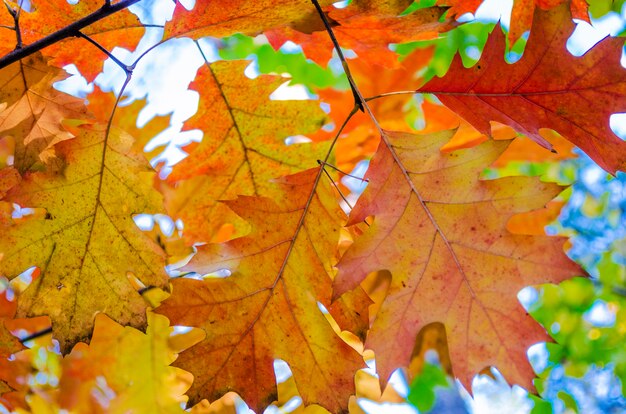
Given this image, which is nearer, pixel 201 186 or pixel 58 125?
pixel 58 125

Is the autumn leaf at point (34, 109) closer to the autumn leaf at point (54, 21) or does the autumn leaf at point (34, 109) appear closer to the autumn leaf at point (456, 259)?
the autumn leaf at point (54, 21)

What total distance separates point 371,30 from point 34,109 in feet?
2.50

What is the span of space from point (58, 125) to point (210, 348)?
0.58 metres

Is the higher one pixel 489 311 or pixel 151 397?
pixel 489 311

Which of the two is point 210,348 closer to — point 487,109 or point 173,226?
point 487,109

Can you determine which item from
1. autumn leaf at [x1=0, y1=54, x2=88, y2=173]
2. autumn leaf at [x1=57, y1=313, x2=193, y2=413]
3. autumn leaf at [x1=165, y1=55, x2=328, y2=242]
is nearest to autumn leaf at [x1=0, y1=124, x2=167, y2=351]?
autumn leaf at [x1=0, y1=54, x2=88, y2=173]

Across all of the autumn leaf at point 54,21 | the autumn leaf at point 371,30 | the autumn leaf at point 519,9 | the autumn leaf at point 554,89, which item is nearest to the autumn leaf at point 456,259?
the autumn leaf at point 554,89

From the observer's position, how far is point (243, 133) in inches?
60.4

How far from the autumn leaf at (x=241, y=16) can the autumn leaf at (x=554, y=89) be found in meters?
0.33

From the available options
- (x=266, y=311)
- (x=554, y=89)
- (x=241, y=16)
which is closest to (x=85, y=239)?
(x=266, y=311)

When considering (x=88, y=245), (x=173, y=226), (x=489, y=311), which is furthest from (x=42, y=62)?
(x=489, y=311)

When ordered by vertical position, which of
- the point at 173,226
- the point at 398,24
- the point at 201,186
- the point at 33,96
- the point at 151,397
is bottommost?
the point at 151,397

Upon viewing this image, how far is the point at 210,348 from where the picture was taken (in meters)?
1.10

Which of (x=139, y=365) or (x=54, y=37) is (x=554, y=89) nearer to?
(x=54, y=37)
